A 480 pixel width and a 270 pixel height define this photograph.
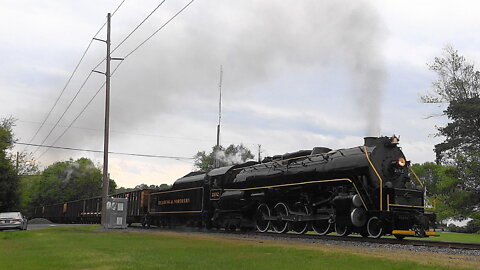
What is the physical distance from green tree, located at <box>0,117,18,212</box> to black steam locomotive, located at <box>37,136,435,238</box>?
91.8 ft

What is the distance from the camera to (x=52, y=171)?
11394 cm

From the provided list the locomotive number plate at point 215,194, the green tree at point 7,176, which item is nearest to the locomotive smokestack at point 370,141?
the locomotive number plate at point 215,194

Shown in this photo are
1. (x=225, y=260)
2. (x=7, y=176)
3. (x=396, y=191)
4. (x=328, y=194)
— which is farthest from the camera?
(x=7, y=176)

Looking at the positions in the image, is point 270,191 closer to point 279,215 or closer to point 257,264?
point 279,215

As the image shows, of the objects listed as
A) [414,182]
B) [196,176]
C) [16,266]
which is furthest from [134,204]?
[16,266]

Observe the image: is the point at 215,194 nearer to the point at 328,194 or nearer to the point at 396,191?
the point at 328,194

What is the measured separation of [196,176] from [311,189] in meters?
12.0

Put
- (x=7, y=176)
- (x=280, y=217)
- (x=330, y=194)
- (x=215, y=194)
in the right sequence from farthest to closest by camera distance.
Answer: (x=7, y=176)
(x=215, y=194)
(x=280, y=217)
(x=330, y=194)

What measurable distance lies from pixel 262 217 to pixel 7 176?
33.2 metres

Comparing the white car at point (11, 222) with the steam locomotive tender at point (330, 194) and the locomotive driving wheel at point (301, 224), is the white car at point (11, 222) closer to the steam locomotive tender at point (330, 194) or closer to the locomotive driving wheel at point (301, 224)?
the steam locomotive tender at point (330, 194)

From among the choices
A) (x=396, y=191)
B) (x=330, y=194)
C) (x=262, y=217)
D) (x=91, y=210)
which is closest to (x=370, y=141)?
(x=396, y=191)

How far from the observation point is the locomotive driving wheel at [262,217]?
22.1 meters

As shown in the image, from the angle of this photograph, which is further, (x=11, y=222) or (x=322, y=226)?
(x=11, y=222)

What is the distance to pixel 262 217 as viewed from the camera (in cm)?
2220
